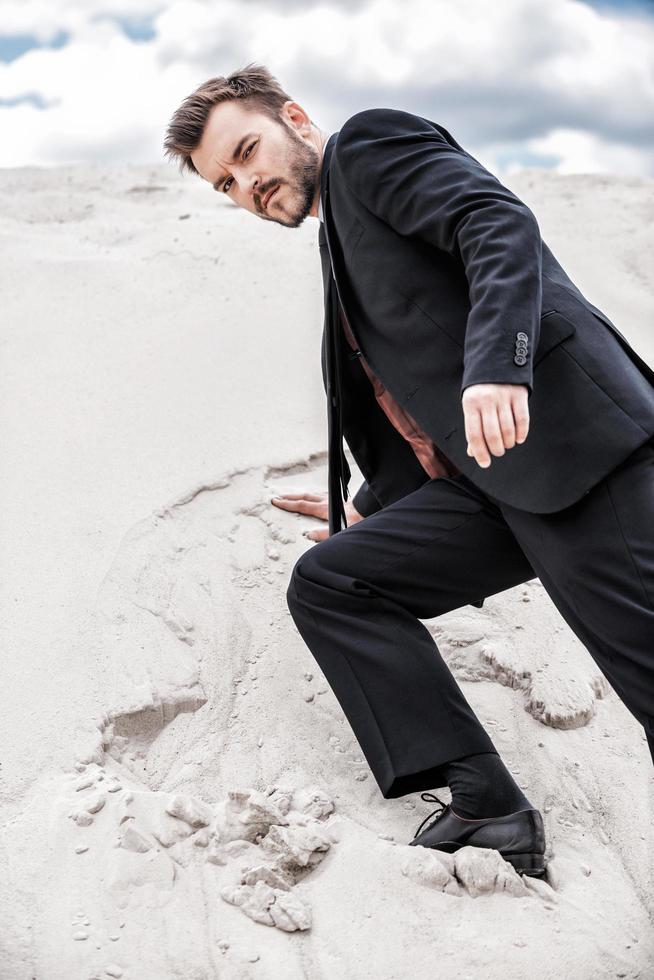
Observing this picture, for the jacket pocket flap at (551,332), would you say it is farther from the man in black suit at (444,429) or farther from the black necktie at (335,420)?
the black necktie at (335,420)

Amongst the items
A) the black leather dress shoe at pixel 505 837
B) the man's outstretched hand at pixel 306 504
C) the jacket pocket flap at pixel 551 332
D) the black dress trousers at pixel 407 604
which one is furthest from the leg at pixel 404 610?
the man's outstretched hand at pixel 306 504

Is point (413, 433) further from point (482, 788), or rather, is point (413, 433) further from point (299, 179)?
point (482, 788)

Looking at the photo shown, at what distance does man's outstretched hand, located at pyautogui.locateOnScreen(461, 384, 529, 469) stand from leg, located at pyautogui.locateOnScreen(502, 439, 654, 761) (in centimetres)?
24

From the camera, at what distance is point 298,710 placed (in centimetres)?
228

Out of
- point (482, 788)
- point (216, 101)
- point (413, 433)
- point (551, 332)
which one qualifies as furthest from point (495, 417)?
point (216, 101)

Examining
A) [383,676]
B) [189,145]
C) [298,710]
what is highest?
[189,145]

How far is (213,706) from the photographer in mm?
2252

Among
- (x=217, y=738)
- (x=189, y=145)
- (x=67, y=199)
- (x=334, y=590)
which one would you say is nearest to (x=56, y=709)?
(x=217, y=738)

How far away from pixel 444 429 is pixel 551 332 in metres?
0.26

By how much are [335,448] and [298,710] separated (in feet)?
2.03

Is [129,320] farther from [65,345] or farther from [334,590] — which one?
[334,590]

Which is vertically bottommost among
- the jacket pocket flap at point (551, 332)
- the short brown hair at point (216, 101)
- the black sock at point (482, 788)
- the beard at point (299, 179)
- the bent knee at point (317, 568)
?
the black sock at point (482, 788)

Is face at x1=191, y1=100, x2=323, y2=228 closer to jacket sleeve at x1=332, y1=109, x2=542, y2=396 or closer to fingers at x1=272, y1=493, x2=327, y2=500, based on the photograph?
jacket sleeve at x1=332, y1=109, x2=542, y2=396

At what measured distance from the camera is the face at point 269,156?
2.04 metres
